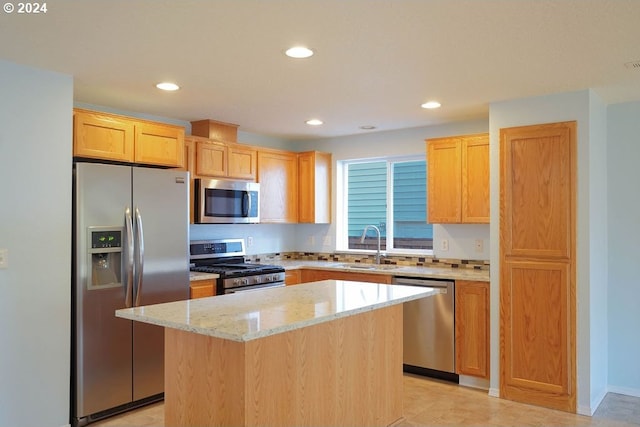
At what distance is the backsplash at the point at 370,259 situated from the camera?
4.95 metres

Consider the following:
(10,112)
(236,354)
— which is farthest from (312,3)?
(10,112)

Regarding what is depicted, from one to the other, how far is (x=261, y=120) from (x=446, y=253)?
2.20m

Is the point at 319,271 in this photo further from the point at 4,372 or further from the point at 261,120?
the point at 4,372

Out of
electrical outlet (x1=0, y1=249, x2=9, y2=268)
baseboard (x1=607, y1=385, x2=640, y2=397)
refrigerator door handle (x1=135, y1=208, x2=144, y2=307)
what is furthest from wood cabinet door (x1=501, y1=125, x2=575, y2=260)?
electrical outlet (x1=0, y1=249, x2=9, y2=268)

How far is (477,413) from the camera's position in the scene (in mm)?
3789

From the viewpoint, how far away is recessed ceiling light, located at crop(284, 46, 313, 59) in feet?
9.34

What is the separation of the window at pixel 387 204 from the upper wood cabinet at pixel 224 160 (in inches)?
49.8

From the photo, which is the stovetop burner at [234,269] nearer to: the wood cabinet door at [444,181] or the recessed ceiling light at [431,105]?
the wood cabinet door at [444,181]

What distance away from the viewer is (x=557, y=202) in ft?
12.7

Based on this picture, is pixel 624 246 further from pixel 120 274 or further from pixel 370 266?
pixel 120 274

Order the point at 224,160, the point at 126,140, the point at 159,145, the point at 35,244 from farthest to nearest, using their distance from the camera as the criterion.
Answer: the point at 224,160
the point at 159,145
the point at 126,140
the point at 35,244

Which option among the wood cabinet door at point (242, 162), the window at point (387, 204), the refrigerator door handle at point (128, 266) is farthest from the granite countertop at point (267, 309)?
the window at point (387, 204)

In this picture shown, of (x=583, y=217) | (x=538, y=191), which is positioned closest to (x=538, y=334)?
(x=583, y=217)

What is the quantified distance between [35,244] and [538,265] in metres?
3.48
